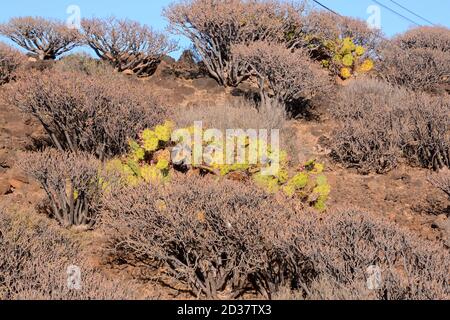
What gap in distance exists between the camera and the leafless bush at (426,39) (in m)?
22.4

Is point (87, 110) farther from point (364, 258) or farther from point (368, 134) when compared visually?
point (364, 258)

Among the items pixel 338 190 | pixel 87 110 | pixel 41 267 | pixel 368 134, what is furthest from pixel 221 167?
pixel 368 134

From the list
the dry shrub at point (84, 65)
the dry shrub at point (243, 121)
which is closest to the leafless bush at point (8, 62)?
the dry shrub at point (84, 65)

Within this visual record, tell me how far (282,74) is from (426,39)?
11.3 metres

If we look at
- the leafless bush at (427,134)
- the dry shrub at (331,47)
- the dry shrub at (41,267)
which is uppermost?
the dry shrub at (331,47)

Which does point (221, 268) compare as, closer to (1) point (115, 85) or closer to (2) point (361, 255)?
(2) point (361, 255)

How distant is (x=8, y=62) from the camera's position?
52.2ft

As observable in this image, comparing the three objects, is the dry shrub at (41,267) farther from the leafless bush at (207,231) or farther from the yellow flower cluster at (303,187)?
the yellow flower cluster at (303,187)

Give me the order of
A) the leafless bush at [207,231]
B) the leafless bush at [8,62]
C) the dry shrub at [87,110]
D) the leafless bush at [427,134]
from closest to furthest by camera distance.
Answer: the leafless bush at [207,231] < the dry shrub at [87,110] < the leafless bush at [427,134] < the leafless bush at [8,62]

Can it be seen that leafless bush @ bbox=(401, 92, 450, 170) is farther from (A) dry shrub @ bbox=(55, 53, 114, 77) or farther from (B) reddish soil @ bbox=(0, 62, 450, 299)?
(A) dry shrub @ bbox=(55, 53, 114, 77)

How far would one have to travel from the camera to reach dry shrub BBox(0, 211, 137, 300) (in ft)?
13.8

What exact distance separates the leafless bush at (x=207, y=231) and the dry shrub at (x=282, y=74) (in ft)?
→ 27.4

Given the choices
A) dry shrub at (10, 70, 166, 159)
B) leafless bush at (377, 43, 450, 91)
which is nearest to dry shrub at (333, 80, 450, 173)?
dry shrub at (10, 70, 166, 159)

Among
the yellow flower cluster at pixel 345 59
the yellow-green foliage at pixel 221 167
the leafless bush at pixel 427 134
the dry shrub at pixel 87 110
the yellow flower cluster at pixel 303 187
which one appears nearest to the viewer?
the yellow flower cluster at pixel 303 187
